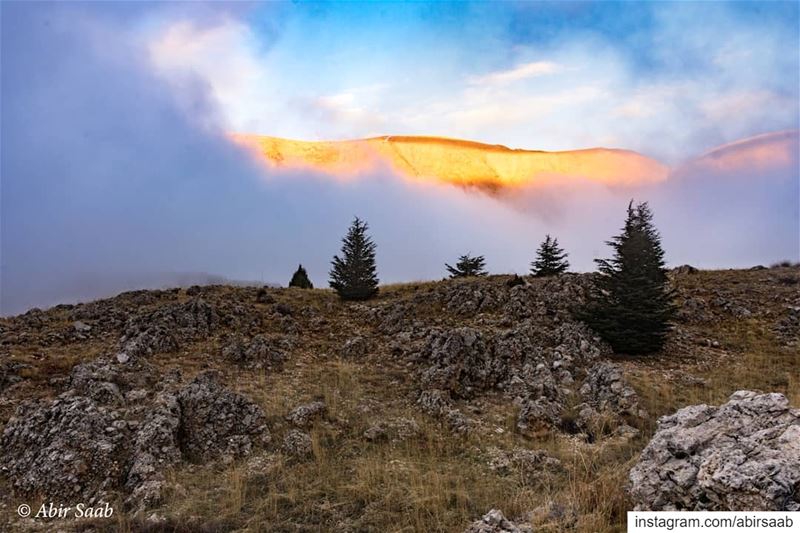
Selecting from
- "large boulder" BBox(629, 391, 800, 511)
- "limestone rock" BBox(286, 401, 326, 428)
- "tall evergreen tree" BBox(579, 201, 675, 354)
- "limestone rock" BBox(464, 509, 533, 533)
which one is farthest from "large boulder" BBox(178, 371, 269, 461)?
"tall evergreen tree" BBox(579, 201, 675, 354)

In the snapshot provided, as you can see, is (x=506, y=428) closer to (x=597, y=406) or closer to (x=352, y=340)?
(x=597, y=406)

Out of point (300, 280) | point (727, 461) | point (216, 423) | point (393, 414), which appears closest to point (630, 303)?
point (393, 414)

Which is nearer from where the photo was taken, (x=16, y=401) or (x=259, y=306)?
(x=16, y=401)

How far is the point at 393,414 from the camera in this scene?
10.6 metres

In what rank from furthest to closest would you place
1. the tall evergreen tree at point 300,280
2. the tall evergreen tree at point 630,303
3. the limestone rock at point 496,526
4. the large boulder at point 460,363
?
the tall evergreen tree at point 300,280, the tall evergreen tree at point 630,303, the large boulder at point 460,363, the limestone rock at point 496,526

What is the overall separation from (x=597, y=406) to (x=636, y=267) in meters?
5.98

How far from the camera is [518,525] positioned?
5715 mm

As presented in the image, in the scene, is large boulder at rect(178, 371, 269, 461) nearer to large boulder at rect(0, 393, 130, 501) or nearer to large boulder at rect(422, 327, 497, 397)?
large boulder at rect(0, 393, 130, 501)

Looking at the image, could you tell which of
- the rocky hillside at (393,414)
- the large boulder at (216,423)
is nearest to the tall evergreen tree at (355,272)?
the rocky hillside at (393,414)

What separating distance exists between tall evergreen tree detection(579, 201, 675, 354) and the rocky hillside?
682 millimetres

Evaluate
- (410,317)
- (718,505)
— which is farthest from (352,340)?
(718,505)

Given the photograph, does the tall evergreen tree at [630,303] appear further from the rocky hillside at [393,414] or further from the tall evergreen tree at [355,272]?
the tall evergreen tree at [355,272]

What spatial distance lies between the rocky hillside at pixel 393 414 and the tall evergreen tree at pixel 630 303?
26.9 inches

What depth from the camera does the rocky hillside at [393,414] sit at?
604cm
